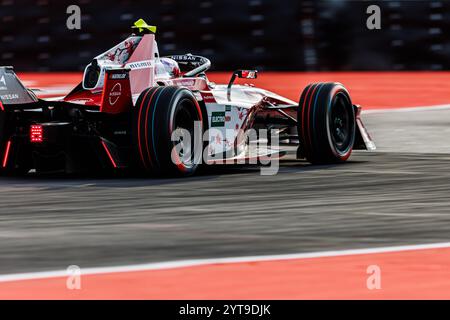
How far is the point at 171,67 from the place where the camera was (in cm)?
1223

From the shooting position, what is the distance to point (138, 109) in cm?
1073

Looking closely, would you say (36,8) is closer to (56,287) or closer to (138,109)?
(138,109)

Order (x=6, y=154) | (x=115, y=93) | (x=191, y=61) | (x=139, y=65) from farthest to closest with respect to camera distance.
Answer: (x=191, y=61), (x=139, y=65), (x=6, y=154), (x=115, y=93)

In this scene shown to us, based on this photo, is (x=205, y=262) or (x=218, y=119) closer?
(x=205, y=262)

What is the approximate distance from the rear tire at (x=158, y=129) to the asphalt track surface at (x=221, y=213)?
162 mm

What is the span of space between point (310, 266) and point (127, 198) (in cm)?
328

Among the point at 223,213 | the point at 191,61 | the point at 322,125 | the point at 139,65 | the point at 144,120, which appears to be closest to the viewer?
the point at 223,213

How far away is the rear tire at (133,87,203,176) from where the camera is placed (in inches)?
421

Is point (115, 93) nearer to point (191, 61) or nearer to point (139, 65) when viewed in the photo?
point (139, 65)

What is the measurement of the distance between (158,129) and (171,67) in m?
1.67

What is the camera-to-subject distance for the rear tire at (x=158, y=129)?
10688 mm

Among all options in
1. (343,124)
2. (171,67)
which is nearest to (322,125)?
(343,124)

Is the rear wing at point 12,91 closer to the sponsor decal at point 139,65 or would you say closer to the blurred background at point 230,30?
the sponsor decal at point 139,65

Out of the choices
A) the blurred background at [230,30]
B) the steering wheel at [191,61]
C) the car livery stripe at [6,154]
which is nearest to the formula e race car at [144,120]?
the car livery stripe at [6,154]
